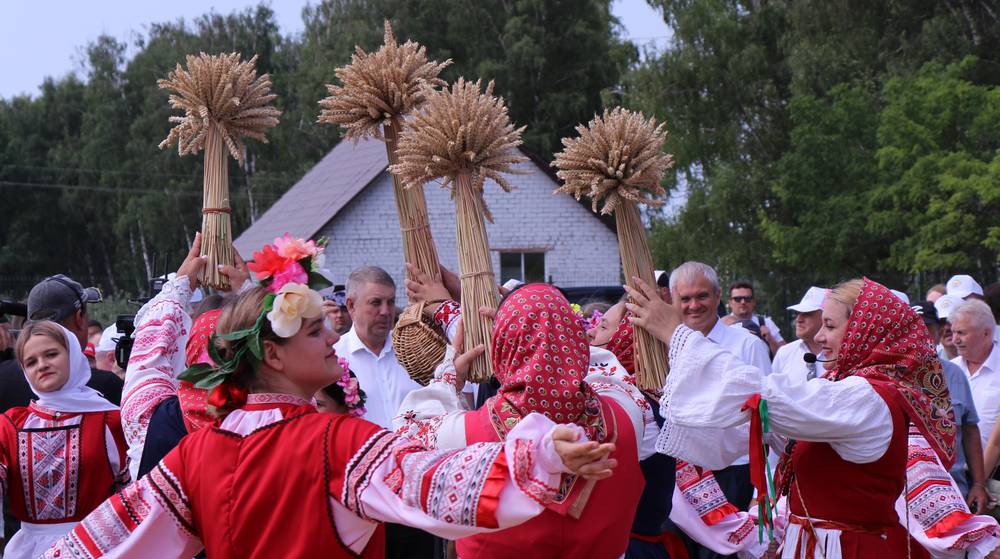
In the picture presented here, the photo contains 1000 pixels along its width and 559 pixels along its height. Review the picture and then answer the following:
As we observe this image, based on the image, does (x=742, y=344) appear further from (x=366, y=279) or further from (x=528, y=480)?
(x=528, y=480)

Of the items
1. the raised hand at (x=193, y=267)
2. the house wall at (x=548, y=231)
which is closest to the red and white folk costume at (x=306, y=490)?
the raised hand at (x=193, y=267)

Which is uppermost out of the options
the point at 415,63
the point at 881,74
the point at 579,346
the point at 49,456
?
the point at 881,74

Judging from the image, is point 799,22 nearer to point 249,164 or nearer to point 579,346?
point 249,164

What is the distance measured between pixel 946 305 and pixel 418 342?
16.0ft

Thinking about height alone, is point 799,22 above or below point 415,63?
above

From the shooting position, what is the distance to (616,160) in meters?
3.63

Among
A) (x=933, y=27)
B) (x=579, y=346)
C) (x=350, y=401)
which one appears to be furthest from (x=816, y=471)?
(x=933, y=27)

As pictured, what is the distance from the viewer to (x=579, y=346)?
10.7 ft

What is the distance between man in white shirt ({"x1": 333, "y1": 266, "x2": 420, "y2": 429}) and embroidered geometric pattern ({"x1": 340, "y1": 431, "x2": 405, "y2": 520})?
296 cm

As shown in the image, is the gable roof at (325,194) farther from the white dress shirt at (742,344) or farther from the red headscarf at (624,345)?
the red headscarf at (624,345)

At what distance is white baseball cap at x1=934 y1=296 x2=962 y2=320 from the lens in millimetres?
7543

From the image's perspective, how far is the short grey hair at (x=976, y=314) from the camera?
260 inches

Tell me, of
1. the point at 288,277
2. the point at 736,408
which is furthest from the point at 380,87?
the point at 736,408

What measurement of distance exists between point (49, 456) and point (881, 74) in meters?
22.3
